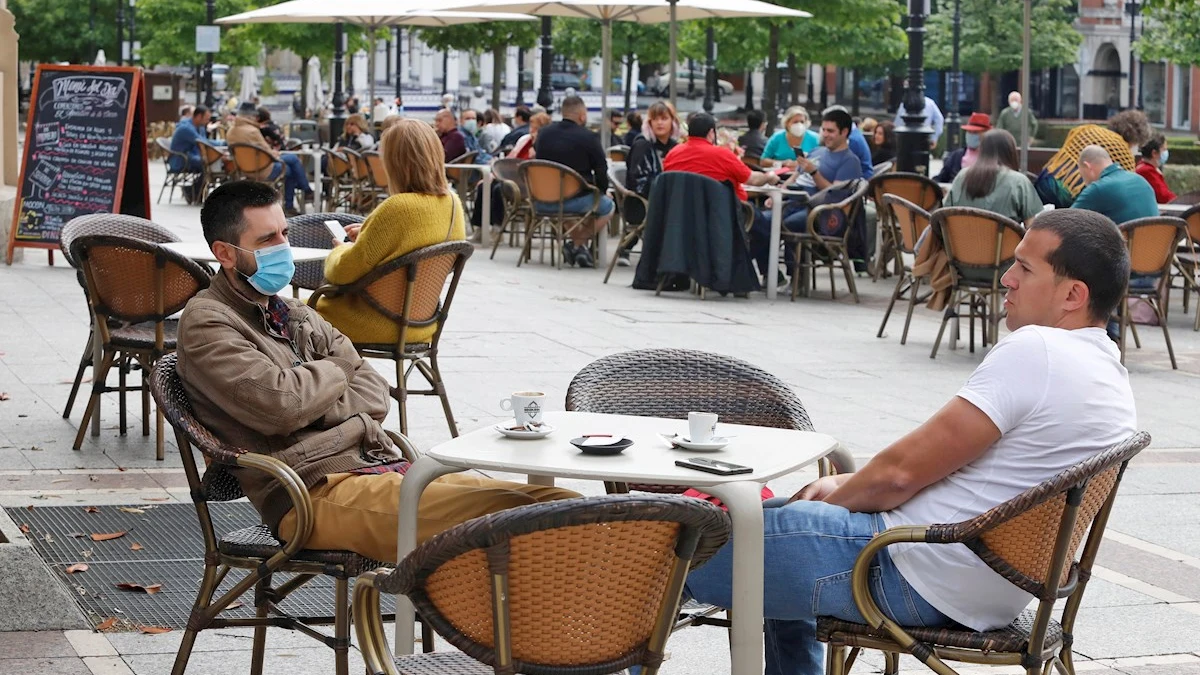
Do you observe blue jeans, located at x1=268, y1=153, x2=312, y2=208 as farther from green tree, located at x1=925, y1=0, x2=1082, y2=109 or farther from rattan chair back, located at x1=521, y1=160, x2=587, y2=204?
green tree, located at x1=925, y1=0, x2=1082, y2=109

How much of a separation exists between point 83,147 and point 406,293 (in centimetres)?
711

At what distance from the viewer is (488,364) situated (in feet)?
31.8

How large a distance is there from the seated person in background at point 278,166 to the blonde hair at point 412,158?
13.9 m

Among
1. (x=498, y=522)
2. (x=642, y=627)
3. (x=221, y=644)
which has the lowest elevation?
(x=221, y=644)

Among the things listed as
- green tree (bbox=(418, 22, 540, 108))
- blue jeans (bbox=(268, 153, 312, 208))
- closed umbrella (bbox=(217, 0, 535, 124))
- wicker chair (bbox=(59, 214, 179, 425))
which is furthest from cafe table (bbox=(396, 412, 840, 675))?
green tree (bbox=(418, 22, 540, 108))

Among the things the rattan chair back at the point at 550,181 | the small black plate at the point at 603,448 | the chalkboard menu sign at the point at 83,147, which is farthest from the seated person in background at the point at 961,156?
the small black plate at the point at 603,448

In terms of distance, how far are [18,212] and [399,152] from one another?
25.4 ft

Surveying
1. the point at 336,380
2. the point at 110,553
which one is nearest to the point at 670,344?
the point at 110,553

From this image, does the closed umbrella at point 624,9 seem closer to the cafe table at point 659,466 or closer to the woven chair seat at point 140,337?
the woven chair seat at point 140,337

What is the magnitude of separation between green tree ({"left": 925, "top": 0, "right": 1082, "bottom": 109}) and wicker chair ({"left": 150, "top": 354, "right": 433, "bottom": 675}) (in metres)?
54.9

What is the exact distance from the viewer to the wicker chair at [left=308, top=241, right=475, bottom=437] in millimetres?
7016

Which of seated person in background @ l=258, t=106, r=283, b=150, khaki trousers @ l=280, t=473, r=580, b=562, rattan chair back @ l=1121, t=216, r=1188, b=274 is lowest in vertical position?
khaki trousers @ l=280, t=473, r=580, b=562

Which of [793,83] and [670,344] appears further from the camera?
[793,83]

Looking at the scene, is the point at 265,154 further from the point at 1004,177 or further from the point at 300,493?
the point at 300,493
